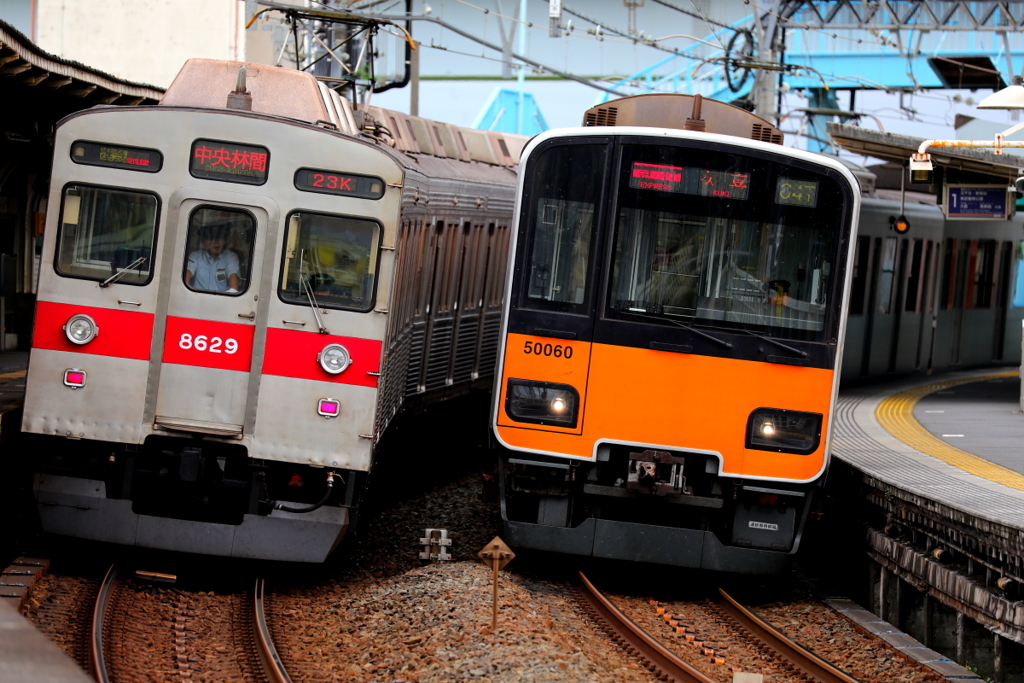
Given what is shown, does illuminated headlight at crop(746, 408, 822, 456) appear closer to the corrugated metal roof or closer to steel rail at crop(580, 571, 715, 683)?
steel rail at crop(580, 571, 715, 683)

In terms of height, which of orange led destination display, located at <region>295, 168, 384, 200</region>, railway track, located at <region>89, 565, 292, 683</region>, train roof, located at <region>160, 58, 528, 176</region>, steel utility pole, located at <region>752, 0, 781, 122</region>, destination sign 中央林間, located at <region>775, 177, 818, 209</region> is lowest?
railway track, located at <region>89, 565, 292, 683</region>

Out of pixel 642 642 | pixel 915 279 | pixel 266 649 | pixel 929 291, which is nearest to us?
pixel 266 649

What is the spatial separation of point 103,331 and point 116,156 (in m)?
1.14

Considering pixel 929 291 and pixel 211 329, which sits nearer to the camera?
pixel 211 329

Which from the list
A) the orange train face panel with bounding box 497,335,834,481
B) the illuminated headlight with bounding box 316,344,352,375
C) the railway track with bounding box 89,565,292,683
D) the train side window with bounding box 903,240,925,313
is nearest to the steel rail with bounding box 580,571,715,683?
the orange train face panel with bounding box 497,335,834,481

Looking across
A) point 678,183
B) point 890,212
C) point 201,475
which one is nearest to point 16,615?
point 201,475

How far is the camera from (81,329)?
8242mm

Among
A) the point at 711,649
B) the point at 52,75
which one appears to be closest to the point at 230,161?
the point at 711,649

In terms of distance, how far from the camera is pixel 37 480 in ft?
27.6

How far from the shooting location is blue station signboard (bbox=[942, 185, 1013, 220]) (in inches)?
600

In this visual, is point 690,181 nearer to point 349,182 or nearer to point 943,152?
point 349,182

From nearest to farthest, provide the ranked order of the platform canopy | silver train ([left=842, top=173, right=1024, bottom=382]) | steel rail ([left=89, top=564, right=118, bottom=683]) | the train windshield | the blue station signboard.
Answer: steel rail ([left=89, top=564, right=118, bottom=683]), the train windshield, the platform canopy, the blue station signboard, silver train ([left=842, top=173, right=1024, bottom=382])

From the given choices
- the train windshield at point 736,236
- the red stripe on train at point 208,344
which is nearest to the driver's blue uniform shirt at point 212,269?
the red stripe on train at point 208,344

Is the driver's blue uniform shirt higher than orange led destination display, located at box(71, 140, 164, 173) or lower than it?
lower
